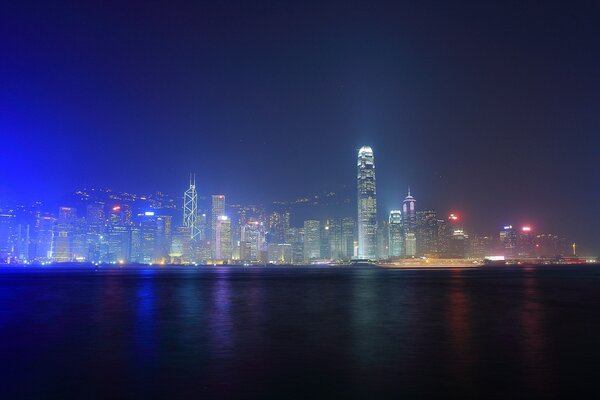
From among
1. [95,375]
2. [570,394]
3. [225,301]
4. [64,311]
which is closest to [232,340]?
[95,375]

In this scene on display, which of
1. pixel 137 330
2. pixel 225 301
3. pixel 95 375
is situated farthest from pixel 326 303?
pixel 95 375

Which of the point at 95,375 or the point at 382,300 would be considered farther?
the point at 382,300

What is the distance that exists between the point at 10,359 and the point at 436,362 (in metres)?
19.3

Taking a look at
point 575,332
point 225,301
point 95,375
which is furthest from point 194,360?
point 225,301

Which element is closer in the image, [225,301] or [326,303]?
[326,303]

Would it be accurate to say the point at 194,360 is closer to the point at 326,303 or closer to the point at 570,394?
the point at 570,394

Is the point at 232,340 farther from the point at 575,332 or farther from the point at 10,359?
the point at 575,332

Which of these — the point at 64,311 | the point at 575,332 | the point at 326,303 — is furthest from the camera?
the point at 326,303

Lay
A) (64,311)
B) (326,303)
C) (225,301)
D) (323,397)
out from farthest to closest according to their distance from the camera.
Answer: (225,301), (326,303), (64,311), (323,397)

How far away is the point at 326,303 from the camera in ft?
181

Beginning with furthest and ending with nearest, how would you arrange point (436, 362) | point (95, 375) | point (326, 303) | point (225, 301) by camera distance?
point (225, 301) → point (326, 303) → point (436, 362) → point (95, 375)

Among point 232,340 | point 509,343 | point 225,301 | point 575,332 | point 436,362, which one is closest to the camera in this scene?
point 436,362

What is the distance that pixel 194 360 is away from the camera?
2395 centimetres

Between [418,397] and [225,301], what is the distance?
44347 mm
